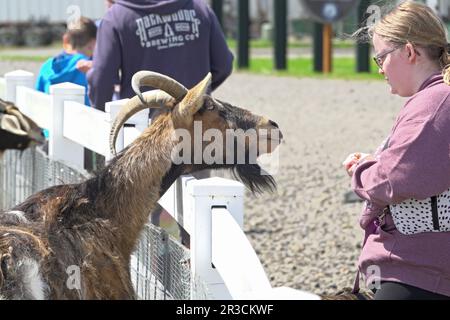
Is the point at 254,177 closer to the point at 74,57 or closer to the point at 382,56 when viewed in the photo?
the point at 382,56

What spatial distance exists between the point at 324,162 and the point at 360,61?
12.6 m

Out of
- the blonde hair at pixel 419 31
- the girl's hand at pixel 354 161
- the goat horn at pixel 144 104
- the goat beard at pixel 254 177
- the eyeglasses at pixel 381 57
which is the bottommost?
the goat beard at pixel 254 177

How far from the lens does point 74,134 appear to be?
7.44 meters

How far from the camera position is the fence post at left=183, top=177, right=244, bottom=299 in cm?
450

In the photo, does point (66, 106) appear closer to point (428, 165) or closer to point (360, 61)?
point (428, 165)

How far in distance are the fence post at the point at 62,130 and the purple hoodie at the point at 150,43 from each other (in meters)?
0.23

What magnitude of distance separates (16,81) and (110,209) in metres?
5.00

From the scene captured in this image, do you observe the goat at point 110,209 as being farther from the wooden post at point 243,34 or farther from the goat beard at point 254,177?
the wooden post at point 243,34

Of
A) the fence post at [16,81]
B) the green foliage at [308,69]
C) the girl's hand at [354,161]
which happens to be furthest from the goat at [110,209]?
the green foliage at [308,69]

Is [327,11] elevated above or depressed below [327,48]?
above

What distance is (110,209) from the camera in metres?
5.04

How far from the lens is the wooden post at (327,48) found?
26.5 m

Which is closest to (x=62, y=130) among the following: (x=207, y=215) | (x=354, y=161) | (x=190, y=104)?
(x=190, y=104)
